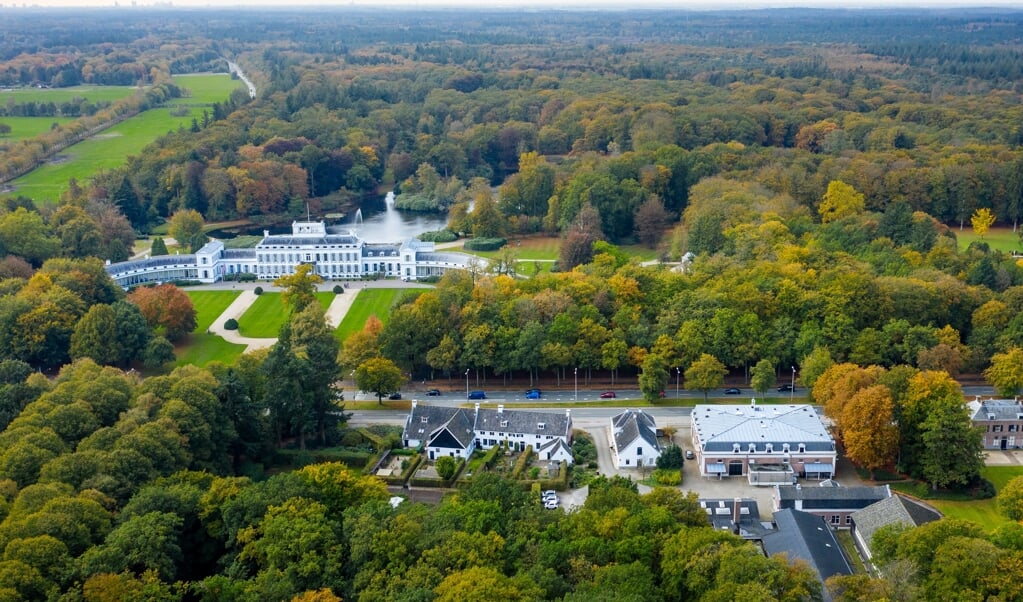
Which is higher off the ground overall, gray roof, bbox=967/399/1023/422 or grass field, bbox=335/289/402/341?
gray roof, bbox=967/399/1023/422

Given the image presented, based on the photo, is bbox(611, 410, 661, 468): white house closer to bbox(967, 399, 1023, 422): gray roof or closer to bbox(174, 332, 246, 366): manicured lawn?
bbox(967, 399, 1023, 422): gray roof

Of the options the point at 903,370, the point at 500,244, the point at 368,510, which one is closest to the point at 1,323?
the point at 368,510

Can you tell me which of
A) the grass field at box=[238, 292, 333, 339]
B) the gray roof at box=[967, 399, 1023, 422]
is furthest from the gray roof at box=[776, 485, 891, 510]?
the grass field at box=[238, 292, 333, 339]

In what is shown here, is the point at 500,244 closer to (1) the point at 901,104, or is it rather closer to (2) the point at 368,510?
(2) the point at 368,510

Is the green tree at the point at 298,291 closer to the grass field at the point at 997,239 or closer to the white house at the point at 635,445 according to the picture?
the white house at the point at 635,445

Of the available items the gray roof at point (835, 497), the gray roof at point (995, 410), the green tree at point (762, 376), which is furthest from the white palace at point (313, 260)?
the gray roof at point (835, 497)

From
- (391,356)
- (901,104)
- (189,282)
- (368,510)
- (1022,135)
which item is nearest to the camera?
(368,510)

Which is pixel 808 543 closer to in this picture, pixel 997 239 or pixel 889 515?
pixel 889 515

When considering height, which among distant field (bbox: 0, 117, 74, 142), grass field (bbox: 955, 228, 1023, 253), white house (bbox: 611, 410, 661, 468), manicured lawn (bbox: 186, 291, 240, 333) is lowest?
manicured lawn (bbox: 186, 291, 240, 333)
